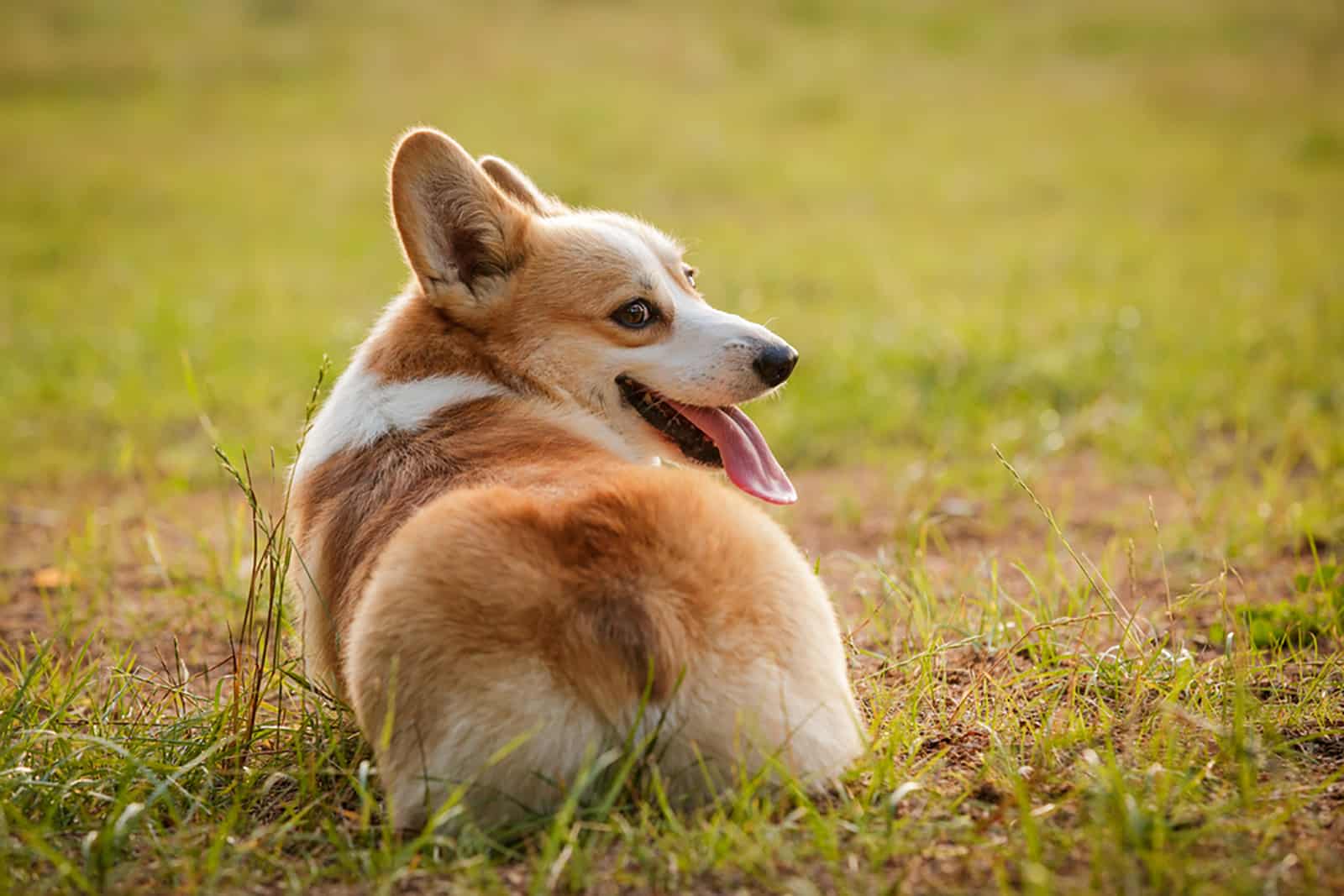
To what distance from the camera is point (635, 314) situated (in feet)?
10.5

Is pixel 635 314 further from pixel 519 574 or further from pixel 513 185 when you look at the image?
pixel 519 574

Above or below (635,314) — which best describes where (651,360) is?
below

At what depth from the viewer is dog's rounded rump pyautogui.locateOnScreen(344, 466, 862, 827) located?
2.08m

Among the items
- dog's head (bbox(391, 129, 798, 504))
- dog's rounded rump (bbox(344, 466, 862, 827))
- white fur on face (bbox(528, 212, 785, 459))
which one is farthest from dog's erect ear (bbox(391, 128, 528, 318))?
dog's rounded rump (bbox(344, 466, 862, 827))

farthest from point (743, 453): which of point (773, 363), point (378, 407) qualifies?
point (378, 407)

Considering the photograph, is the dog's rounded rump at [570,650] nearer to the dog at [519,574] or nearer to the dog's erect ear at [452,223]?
the dog at [519,574]

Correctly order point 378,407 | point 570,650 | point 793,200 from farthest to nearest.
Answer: point 793,200
point 378,407
point 570,650

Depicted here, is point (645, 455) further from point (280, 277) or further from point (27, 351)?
point (280, 277)

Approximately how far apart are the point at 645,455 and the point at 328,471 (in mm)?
835

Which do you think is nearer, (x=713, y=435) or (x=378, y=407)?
(x=378, y=407)

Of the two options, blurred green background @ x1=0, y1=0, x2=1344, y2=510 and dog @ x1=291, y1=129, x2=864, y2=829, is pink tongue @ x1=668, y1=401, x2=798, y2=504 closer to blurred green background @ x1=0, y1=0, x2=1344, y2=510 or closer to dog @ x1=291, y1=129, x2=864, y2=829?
dog @ x1=291, y1=129, x2=864, y2=829

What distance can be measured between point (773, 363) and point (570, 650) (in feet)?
4.34

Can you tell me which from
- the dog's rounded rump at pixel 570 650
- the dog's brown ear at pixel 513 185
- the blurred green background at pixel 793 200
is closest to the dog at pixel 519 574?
the dog's rounded rump at pixel 570 650

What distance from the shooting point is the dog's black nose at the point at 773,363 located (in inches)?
125
